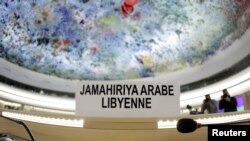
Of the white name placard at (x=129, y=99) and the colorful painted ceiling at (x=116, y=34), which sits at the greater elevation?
the colorful painted ceiling at (x=116, y=34)

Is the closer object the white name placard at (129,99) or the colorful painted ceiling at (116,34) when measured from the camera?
the white name placard at (129,99)

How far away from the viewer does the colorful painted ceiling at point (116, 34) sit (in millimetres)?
6375

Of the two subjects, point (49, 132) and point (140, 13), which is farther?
point (140, 13)

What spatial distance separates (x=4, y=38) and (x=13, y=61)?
1.37 feet

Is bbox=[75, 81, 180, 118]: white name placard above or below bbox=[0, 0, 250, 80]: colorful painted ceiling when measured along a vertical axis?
below

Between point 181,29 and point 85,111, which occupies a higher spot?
point 181,29

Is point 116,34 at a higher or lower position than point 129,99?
higher

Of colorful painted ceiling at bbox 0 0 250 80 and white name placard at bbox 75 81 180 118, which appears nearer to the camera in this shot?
white name placard at bbox 75 81 180 118

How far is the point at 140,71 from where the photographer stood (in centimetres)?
696

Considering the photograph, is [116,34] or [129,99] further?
[116,34]

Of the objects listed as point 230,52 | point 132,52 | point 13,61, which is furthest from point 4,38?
point 230,52

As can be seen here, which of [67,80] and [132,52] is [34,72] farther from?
[132,52]

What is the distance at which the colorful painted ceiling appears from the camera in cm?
638

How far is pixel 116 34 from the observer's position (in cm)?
676
